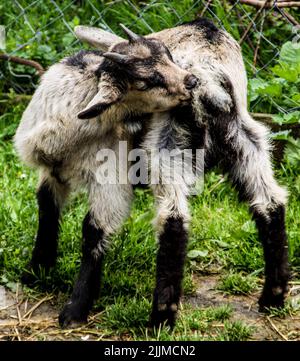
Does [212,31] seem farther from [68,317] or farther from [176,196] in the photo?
[68,317]

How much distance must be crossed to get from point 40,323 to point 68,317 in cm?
18

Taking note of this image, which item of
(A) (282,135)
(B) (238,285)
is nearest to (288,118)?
(A) (282,135)

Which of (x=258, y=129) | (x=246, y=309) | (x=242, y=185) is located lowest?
(x=246, y=309)

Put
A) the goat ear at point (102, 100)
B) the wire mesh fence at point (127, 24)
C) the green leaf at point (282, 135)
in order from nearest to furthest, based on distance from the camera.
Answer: the goat ear at point (102, 100) → the green leaf at point (282, 135) → the wire mesh fence at point (127, 24)

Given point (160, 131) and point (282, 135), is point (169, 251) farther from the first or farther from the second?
point (282, 135)

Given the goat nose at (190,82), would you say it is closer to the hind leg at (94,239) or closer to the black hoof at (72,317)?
the hind leg at (94,239)

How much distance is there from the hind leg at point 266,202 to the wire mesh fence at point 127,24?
51.9 inches

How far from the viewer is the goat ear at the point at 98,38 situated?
4.22m

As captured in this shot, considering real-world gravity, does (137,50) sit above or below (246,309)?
above

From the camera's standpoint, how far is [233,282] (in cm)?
441

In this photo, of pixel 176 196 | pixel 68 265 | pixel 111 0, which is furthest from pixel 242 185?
pixel 111 0

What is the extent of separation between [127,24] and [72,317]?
2.86 meters

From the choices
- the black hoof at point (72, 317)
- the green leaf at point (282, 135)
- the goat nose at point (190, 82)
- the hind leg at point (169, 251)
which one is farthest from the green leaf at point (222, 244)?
the goat nose at point (190, 82)

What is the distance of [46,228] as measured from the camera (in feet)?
14.5
